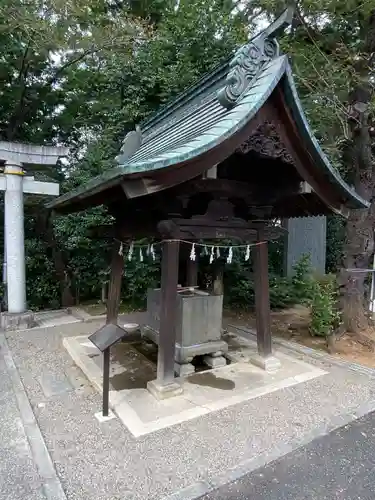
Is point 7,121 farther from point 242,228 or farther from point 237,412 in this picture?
point 237,412

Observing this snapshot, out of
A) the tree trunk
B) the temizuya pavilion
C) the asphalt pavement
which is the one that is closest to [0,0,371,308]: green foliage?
the tree trunk

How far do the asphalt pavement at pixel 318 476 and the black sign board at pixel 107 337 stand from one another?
1523 mm

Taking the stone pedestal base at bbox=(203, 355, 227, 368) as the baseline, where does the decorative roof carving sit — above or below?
above

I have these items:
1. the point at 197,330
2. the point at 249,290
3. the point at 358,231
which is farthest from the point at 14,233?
the point at 358,231

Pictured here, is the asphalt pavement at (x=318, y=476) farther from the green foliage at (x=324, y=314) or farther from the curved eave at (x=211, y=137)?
the green foliage at (x=324, y=314)

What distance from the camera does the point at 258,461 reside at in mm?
2750

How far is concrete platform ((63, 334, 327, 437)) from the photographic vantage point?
344 centimetres

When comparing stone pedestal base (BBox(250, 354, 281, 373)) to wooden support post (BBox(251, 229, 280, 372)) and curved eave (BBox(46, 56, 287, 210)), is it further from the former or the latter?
curved eave (BBox(46, 56, 287, 210))

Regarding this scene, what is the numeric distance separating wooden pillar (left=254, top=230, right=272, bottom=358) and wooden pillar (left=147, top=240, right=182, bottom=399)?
1.38 m

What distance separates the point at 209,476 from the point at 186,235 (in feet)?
7.79

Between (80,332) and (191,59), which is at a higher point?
(191,59)

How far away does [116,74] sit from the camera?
884cm

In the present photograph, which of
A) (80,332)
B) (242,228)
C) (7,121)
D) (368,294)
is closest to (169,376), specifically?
(242,228)

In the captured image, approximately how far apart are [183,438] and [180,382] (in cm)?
115
